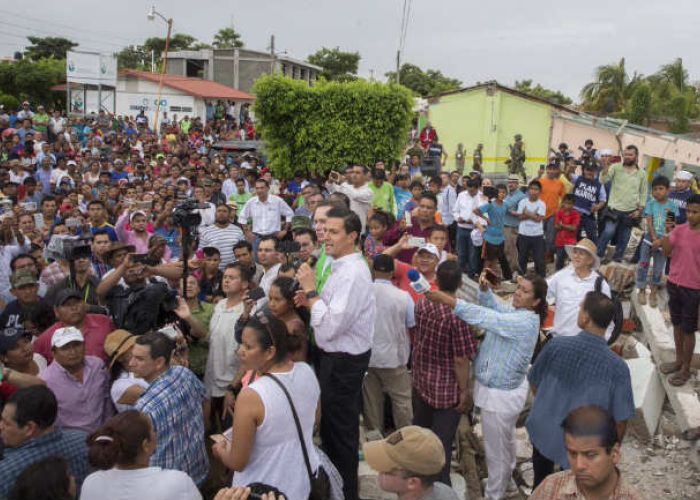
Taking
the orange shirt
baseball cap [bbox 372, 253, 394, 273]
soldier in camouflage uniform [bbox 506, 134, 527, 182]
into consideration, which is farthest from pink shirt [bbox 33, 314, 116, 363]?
soldier in camouflage uniform [bbox 506, 134, 527, 182]

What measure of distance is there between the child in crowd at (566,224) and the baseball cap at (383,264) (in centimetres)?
520

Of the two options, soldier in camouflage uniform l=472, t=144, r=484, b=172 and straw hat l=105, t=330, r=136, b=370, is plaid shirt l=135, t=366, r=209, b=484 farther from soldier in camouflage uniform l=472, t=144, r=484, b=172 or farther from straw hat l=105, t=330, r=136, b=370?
soldier in camouflage uniform l=472, t=144, r=484, b=172

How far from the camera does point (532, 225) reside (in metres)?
9.13

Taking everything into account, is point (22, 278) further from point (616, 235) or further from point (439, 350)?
point (616, 235)

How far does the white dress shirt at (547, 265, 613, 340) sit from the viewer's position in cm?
540

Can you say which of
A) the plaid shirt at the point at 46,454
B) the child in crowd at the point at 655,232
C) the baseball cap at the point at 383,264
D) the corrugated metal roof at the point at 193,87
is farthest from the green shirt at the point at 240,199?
the corrugated metal roof at the point at 193,87

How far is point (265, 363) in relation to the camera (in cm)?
298

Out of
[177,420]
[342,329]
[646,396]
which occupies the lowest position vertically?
[646,396]

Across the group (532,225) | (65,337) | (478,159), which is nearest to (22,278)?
(65,337)

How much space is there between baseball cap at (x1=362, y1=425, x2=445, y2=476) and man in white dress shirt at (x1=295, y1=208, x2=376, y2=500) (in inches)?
41.7

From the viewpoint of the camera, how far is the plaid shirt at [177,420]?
3.18 m

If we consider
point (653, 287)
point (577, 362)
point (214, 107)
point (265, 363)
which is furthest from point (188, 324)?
point (214, 107)

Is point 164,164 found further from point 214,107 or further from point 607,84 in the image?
point 607,84

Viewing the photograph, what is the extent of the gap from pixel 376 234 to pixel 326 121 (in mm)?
5954
